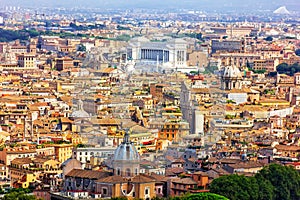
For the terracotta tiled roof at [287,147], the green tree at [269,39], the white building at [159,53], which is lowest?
the green tree at [269,39]

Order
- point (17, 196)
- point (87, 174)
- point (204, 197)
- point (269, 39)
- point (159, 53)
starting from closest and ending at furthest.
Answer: point (204, 197), point (17, 196), point (87, 174), point (159, 53), point (269, 39)

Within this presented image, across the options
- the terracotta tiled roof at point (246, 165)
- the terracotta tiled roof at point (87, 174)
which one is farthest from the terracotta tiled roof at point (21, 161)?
the terracotta tiled roof at point (246, 165)

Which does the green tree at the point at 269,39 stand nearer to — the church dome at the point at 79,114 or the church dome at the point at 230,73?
the church dome at the point at 230,73

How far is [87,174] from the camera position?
25219 millimetres

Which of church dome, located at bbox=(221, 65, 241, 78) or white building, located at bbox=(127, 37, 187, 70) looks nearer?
church dome, located at bbox=(221, 65, 241, 78)

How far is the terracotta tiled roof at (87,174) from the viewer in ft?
81.8

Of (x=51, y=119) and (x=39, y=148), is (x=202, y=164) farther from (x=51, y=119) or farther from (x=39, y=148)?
(x=51, y=119)

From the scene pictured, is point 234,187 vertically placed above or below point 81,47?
above

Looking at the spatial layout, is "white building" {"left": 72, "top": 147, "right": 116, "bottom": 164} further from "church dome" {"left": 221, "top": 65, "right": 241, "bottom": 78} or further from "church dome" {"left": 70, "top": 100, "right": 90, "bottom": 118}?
"church dome" {"left": 221, "top": 65, "right": 241, "bottom": 78}

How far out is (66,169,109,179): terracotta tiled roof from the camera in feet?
81.8

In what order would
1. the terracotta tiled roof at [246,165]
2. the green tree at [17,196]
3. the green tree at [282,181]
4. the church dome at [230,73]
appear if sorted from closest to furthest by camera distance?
the green tree at [17,196], the green tree at [282,181], the terracotta tiled roof at [246,165], the church dome at [230,73]

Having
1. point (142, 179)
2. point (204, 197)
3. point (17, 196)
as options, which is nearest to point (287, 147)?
point (142, 179)

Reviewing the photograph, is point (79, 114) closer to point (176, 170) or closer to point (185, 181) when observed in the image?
point (176, 170)

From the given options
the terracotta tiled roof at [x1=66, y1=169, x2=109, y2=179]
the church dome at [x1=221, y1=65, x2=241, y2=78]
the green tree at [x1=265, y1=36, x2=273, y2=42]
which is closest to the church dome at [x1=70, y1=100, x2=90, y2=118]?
the church dome at [x1=221, y1=65, x2=241, y2=78]
